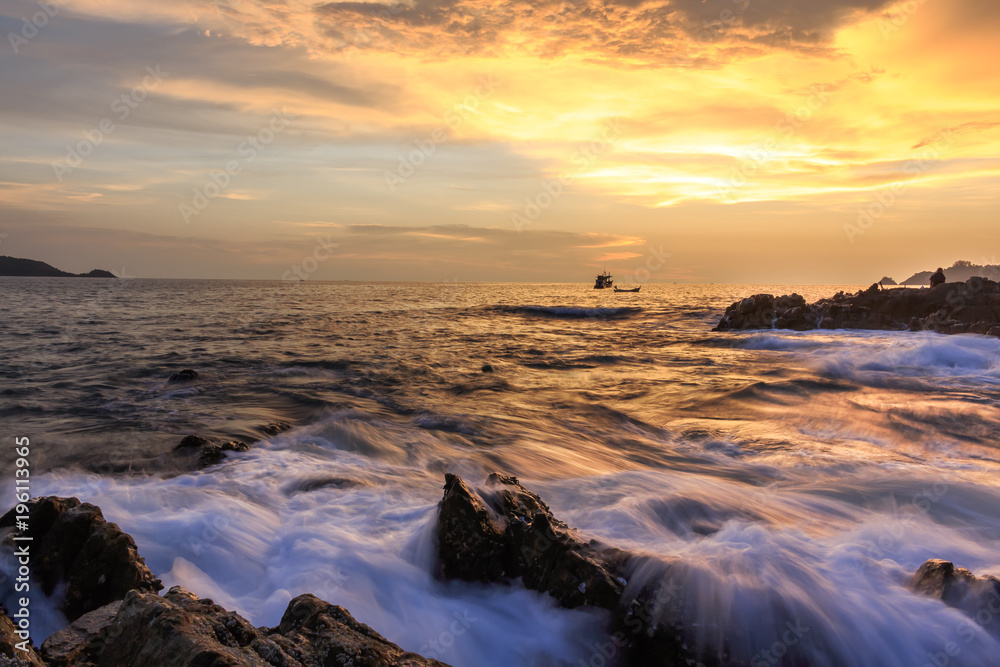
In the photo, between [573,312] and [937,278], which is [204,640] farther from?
[573,312]

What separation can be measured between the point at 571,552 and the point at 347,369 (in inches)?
613

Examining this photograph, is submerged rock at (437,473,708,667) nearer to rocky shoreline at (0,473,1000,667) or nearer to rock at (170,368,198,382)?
rocky shoreline at (0,473,1000,667)

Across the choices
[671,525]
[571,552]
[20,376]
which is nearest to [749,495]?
[671,525]

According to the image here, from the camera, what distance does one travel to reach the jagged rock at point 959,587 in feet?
14.5

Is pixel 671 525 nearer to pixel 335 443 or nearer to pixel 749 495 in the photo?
pixel 749 495

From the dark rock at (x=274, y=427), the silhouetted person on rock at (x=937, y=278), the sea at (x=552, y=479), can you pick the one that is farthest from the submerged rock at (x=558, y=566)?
the silhouetted person on rock at (x=937, y=278)

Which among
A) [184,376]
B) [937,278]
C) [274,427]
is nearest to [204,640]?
[274,427]

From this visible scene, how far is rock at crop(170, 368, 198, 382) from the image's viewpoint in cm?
1573

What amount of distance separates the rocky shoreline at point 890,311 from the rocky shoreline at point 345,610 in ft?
96.2

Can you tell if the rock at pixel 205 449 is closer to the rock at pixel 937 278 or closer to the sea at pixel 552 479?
the sea at pixel 552 479

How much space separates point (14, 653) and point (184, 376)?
14.9 metres

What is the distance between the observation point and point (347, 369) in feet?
62.4

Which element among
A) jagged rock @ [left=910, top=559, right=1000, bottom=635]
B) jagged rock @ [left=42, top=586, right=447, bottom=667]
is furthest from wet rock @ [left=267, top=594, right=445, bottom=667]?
jagged rock @ [left=910, top=559, right=1000, bottom=635]

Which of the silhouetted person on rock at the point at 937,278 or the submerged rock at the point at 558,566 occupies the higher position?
the silhouetted person on rock at the point at 937,278
